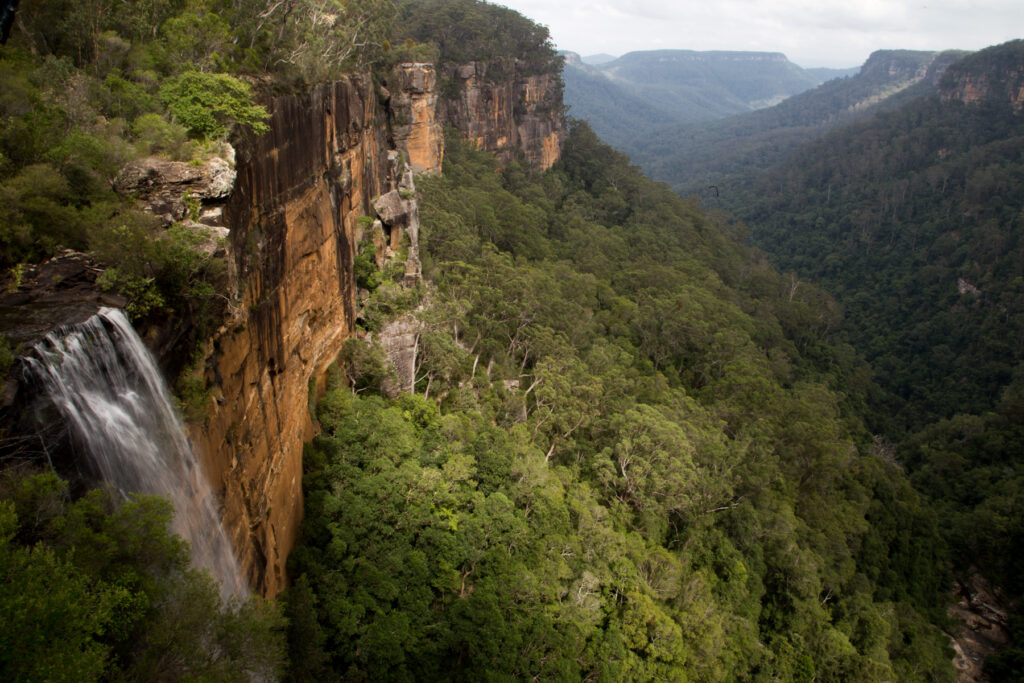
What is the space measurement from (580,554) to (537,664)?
3993mm

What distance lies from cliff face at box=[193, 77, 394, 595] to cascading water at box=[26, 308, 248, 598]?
703mm

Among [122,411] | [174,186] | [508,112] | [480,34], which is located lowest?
[122,411]

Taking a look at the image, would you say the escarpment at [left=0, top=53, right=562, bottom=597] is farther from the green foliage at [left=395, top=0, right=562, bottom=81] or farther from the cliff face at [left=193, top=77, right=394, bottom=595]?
the green foliage at [left=395, top=0, right=562, bottom=81]

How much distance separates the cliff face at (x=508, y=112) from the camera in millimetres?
58250

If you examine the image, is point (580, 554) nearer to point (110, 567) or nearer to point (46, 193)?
point (110, 567)

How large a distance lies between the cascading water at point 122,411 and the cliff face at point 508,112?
53.1 metres

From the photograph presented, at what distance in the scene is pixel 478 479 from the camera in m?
17.7

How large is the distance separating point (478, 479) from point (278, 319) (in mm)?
7844

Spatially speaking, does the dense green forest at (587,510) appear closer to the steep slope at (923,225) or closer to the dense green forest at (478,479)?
the dense green forest at (478,479)

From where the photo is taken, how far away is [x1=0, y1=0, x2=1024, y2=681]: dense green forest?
713 cm

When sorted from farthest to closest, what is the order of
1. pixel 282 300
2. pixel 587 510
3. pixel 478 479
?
pixel 587 510 < pixel 478 479 < pixel 282 300

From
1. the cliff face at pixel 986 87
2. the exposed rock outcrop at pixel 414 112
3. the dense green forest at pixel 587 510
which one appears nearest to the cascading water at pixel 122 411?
the dense green forest at pixel 587 510

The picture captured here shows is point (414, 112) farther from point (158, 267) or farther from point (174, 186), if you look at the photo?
point (158, 267)

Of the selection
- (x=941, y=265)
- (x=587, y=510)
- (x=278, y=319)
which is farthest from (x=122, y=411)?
(x=941, y=265)
